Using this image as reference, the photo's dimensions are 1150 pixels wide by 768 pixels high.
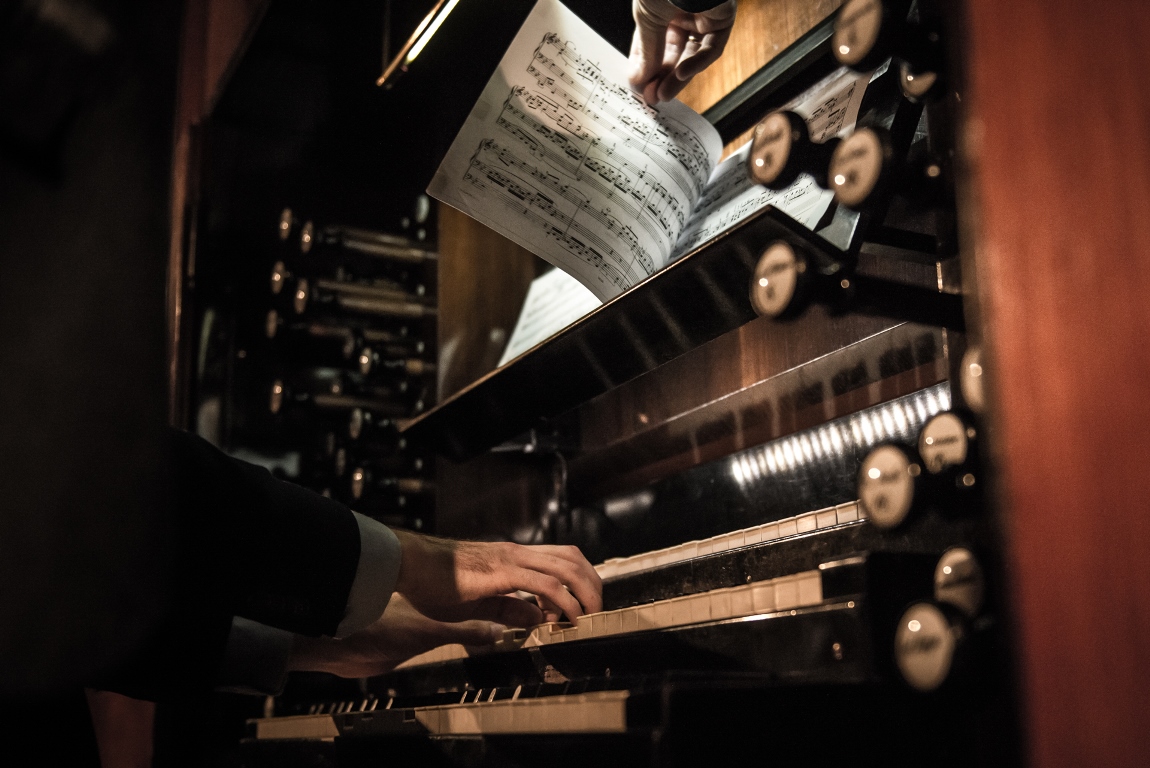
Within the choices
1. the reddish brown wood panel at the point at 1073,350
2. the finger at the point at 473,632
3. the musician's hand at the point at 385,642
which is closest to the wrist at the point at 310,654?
the musician's hand at the point at 385,642

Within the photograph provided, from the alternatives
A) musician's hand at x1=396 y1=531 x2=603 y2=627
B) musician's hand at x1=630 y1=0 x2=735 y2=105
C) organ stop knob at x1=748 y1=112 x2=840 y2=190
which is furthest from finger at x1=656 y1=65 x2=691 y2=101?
musician's hand at x1=396 y1=531 x2=603 y2=627

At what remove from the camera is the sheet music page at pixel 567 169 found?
4.60ft

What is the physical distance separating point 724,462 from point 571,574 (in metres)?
0.38

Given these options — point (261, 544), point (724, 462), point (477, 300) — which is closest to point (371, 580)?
point (261, 544)

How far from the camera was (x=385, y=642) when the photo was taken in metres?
1.46

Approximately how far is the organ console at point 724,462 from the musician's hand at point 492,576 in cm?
5

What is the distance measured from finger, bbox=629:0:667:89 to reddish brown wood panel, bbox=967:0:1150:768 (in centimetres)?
66

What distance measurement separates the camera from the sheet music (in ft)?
5.30

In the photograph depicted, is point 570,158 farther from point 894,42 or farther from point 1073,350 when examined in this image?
point 1073,350

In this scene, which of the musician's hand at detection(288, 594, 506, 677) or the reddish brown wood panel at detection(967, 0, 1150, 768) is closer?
the reddish brown wood panel at detection(967, 0, 1150, 768)

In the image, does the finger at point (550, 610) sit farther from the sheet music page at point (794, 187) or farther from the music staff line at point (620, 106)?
the music staff line at point (620, 106)

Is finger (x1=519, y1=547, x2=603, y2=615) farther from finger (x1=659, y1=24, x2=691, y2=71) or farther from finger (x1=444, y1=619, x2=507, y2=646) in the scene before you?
finger (x1=659, y1=24, x2=691, y2=71)

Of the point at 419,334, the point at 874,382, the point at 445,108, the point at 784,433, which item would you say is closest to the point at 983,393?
the point at 874,382

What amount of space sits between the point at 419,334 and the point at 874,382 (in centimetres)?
116
